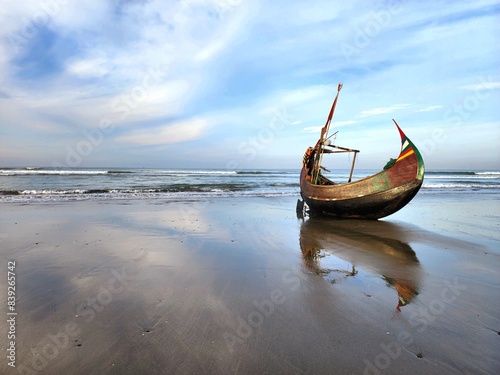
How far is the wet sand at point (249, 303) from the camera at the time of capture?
243 centimetres

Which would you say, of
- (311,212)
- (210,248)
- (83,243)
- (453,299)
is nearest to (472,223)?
(311,212)

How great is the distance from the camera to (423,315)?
324 centimetres

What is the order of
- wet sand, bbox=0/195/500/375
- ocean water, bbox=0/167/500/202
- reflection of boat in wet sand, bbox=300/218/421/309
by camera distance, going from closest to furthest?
wet sand, bbox=0/195/500/375 → reflection of boat in wet sand, bbox=300/218/421/309 → ocean water, bbox=0/167/500/202

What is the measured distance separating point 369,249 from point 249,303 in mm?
3895

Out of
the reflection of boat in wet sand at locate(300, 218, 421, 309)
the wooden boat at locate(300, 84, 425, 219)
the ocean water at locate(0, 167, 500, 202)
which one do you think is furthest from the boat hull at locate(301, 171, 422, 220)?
the ocean water at locate(0, 167, 500, 202)

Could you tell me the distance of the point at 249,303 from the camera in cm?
352

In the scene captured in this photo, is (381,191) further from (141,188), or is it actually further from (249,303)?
(141,188)

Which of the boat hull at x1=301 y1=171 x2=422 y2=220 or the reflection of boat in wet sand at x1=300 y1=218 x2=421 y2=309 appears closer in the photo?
the reflection of boat in wet sand at x1=300 y1=218 x2=421 y2=309

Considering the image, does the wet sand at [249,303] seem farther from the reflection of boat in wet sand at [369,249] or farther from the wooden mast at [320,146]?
the wooden mast at [320,146]

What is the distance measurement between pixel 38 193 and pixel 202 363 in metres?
19.9

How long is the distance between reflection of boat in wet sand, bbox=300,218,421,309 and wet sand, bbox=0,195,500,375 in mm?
46

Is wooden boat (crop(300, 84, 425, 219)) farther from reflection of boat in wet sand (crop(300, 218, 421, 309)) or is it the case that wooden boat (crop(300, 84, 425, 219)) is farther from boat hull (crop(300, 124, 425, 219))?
reflection of boat in wet sand (crop(300, 218, 421, 309))

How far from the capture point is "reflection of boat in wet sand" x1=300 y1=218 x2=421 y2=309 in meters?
4.50

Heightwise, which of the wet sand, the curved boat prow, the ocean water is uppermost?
the curved boat prow
